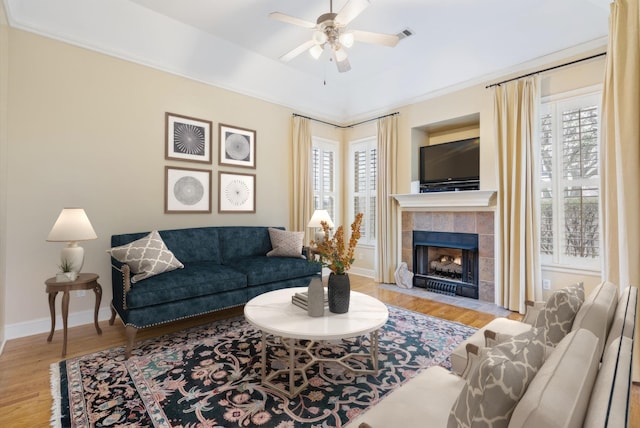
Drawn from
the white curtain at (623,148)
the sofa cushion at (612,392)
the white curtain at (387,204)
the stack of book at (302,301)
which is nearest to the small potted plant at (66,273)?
the stack of book at (302,301)

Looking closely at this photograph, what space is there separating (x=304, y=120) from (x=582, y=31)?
3617 millimetres

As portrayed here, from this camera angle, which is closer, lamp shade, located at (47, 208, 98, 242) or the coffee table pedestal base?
the coffee table pedestal base

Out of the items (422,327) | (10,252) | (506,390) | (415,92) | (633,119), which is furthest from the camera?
(415,92)

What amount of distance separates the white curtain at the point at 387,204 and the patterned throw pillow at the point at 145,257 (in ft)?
10.6

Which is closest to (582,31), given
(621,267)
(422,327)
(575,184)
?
(575,184)

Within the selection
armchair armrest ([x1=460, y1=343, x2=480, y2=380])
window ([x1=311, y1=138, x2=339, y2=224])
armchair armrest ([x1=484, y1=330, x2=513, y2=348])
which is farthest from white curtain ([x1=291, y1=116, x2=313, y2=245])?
armchair armrest ([x1=460, y1=343, x2=480, y2=380])

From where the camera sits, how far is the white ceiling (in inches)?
123

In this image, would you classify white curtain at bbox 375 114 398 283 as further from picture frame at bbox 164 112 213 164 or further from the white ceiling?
picture frame at bbox 164 112 213 164

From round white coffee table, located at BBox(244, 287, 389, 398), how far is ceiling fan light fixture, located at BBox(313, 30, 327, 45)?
2.29 m

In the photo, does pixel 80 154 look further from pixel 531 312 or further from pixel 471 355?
pixel 531 312

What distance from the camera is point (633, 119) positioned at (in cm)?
219

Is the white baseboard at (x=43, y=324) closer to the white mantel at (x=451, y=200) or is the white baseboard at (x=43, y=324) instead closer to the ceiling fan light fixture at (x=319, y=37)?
the ceiling fan light fixture at (x=319, y=37)

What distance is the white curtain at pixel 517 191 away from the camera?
3.54 metres

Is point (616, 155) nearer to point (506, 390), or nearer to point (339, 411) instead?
point (506, 390)
